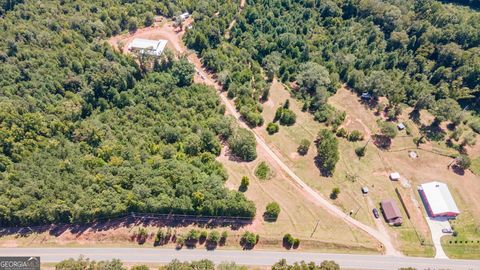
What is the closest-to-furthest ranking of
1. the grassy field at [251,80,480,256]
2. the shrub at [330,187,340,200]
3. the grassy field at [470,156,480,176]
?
the grassy field at [251,80,480,256], the shrub at [330,187,340,200], the grassy field at [470,156,480,176]

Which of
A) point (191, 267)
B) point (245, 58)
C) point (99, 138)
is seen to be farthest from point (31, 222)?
point (245, 58)

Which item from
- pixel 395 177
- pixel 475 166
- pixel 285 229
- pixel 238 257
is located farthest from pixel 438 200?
pixel 238 257

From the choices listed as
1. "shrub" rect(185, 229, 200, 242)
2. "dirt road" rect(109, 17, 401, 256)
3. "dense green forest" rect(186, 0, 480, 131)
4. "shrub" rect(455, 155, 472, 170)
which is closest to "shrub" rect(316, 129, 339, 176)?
"dirt road" rect(109, 17, 401, 256)

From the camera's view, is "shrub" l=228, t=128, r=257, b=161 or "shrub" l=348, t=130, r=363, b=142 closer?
"shrub" l=228, t=128, r=257, b=161

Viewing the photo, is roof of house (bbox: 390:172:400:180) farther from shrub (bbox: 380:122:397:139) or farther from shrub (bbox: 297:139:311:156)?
shrub (bbox: 297:139:311:156)

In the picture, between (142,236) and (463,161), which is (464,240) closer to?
(463,161)

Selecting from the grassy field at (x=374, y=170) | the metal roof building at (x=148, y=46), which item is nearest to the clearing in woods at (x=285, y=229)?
the grassy field at (x=374, y=170)

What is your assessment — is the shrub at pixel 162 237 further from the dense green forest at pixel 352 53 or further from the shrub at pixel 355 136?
the shrub at pixel 355 136
